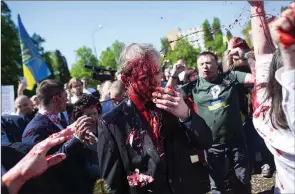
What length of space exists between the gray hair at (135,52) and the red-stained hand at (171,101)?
0.29 metres

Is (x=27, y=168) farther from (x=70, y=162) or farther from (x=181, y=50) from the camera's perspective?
(x=181, y=50)

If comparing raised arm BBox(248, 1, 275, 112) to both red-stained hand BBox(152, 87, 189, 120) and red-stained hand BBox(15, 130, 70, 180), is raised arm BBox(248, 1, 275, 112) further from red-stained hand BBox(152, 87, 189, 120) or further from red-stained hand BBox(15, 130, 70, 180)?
red-stained hand BBox(15, 130, 70, 180)

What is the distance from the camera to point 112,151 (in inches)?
79.2

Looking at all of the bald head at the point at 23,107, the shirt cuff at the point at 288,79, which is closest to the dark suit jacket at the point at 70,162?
the shirt cuff at the point at 288,79

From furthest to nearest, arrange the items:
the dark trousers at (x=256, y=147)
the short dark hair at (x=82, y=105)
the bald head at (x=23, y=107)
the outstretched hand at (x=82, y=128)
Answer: the dark trousers at (x=256, y=147) < the bald head at (x=23, y=107) < the short dark hair at (x=82, y=105) < the outstretched hand at (x=82, y=128)

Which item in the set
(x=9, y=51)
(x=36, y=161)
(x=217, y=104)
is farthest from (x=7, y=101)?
(x=9, y=51)

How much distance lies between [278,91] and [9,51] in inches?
1200

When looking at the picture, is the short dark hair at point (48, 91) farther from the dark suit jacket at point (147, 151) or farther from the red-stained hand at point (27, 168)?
the red-stained hand at point (27, 168)

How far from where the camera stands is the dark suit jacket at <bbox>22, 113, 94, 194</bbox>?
1982 millimetres

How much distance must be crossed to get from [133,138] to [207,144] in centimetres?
47

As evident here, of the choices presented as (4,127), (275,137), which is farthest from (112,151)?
(4,127)

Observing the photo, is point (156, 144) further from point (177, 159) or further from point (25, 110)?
point (25, 110)

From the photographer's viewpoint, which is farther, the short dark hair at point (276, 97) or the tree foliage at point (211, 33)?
the tree foliage at point (211, 33)

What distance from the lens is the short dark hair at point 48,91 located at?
343cm
